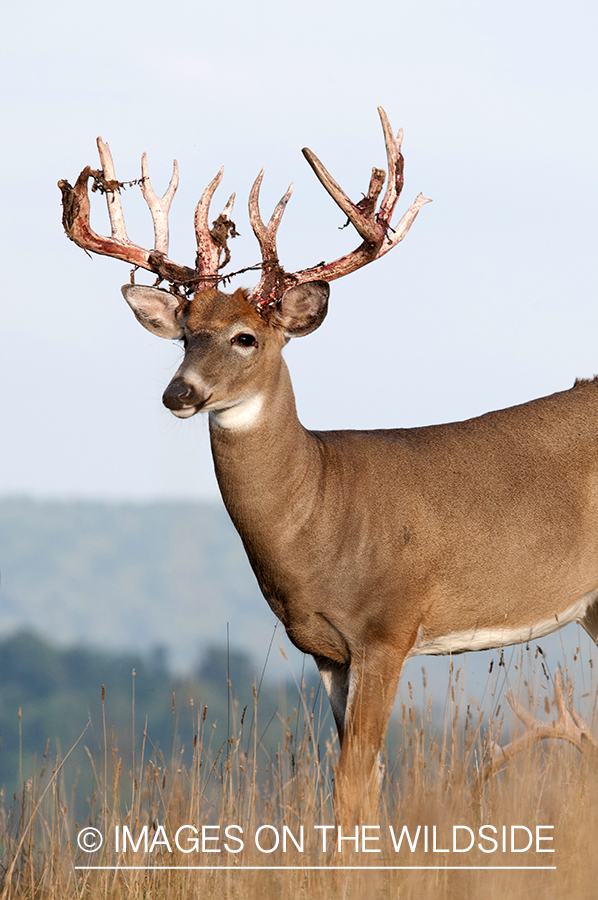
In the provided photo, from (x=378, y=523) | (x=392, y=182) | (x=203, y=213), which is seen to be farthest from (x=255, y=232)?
(x=378, y=523)

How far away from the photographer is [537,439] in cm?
746

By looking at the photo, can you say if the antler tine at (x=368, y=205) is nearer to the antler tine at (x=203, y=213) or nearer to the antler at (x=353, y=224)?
the antler at (x=353, y=224)

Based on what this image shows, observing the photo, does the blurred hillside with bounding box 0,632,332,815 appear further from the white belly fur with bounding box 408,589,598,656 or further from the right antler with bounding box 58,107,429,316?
the right antler with bounding box 58,107,429,316

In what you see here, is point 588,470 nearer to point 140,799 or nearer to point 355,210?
point 355,210

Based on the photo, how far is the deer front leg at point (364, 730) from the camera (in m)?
6.14

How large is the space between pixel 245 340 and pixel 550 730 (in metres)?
2.79

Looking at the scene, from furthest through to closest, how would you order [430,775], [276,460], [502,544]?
1. [502,544]
2. [276,460]
3. [430,775]

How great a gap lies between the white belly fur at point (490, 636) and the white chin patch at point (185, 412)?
1819mm

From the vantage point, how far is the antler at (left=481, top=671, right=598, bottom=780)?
6.56m

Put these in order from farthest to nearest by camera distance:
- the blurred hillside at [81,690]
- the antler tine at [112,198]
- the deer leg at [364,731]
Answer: the blurred hillside at [81,690]
the antler tine at [112,198]
the deer leg at [364,731]

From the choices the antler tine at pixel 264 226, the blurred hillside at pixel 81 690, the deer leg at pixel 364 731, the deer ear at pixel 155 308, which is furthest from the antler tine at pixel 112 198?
the blurred hillside at pixel 81 690

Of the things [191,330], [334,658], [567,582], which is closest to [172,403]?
[191,330]

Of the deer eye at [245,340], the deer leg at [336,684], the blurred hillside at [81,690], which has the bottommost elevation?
the deer leg at [336,684]

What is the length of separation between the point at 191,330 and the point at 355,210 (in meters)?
1.25
